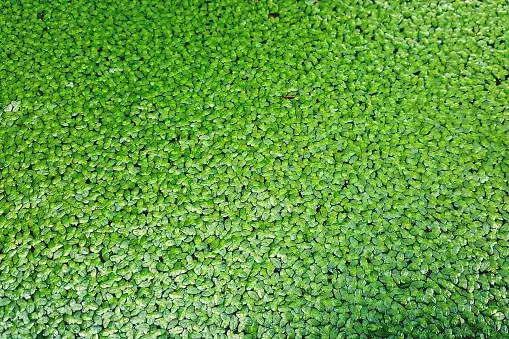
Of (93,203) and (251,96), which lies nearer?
(93,203)

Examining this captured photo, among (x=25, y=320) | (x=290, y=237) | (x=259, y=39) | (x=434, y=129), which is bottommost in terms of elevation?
(x=25, y=320)

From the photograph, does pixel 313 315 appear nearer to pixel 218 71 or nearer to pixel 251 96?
pixel 251 96

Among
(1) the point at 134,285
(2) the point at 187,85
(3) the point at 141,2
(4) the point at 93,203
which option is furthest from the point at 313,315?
(3) the point at 141,2

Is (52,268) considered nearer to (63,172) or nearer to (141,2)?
(63,172)

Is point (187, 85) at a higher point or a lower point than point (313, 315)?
higher

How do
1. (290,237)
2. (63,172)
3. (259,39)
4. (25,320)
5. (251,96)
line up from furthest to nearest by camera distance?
(259,39)
(251,96)
(63,172)
(290,237)
(25,320)

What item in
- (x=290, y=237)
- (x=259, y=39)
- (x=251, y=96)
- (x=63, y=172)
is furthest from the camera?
(x=259, y=39)

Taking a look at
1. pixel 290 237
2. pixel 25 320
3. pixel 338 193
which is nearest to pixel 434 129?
pixel 338 193
